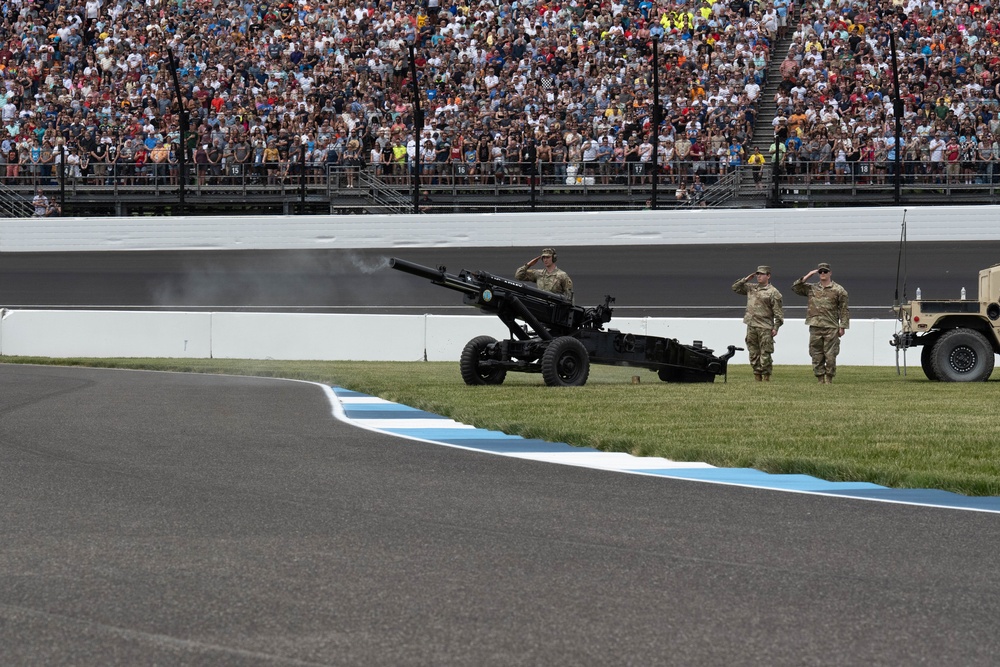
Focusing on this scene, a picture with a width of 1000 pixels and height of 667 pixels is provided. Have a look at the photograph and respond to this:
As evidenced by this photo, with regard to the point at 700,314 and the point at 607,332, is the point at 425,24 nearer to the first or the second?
the point at 700,314

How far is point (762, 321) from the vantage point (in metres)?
17.5

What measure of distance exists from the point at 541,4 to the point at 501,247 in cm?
812

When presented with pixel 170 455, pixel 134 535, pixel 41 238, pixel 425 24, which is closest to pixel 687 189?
pixel 425 24

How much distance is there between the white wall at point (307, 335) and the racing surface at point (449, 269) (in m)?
1.88

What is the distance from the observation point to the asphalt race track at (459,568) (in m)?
4.12

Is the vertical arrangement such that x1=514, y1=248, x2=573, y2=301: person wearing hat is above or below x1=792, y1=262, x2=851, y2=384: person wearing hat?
above

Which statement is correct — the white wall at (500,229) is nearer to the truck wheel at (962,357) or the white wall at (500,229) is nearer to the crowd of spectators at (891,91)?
the crowd of spectators at (891,91)

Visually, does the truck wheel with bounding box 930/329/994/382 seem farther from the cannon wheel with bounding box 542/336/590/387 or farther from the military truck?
the cannon wheel with bounding box 542/336/590/387

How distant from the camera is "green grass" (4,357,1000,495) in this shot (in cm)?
852

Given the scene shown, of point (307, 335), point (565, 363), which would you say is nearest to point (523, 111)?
point (307, 335)

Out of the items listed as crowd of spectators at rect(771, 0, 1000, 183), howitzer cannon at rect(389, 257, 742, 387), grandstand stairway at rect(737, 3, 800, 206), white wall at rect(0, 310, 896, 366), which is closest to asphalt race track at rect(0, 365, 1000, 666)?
howitzer cannon at rect(389, 257, 742, 387)

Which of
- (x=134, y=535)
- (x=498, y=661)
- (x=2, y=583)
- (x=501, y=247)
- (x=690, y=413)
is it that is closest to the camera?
(x=498, y=661)

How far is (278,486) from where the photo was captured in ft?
24.4

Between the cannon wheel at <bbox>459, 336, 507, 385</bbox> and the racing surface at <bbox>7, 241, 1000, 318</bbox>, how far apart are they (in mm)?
9392
